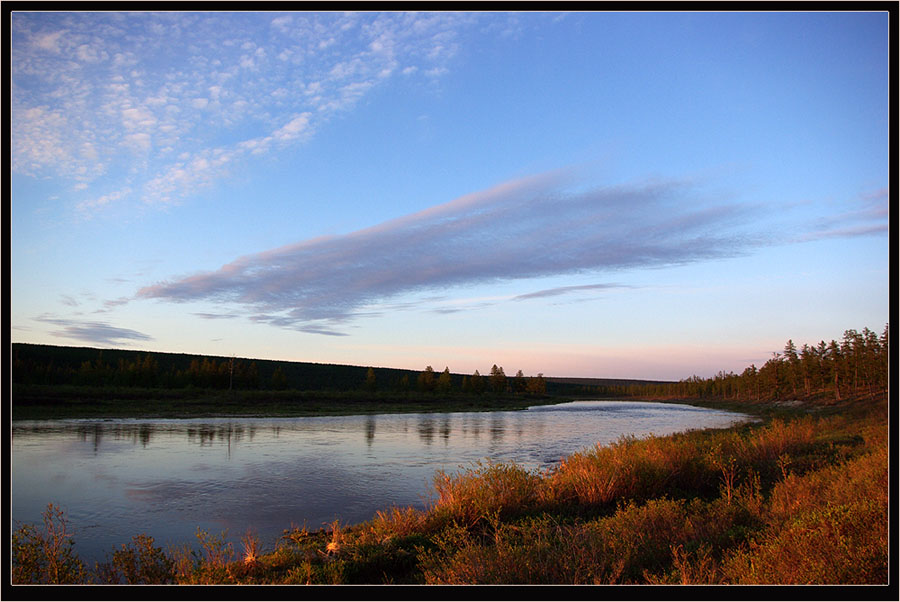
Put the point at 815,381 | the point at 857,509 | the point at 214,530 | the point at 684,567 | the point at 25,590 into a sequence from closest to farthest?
the point at 25,590 < the point at 684,567 < the point at 857,509 < the point at 214,530 < the point at 815,381

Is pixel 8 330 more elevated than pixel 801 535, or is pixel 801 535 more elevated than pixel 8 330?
pixel 8 330

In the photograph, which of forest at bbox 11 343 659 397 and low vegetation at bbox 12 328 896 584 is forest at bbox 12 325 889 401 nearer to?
forest at bbox 11 343 659 397

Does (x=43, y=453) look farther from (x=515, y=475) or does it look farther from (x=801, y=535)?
(x=801, y=535)

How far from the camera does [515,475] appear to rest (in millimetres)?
10984

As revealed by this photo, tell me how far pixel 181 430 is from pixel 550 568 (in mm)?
29787

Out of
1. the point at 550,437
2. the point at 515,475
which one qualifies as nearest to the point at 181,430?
the point at 550,437

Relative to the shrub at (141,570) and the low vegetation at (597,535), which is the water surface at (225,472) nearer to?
the low vegetation at (597,535)

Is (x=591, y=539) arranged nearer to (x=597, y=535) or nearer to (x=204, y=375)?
(x=597, y=535)

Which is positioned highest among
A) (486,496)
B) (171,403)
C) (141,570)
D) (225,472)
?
(486,496)

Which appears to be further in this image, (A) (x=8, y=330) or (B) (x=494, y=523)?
(B) (x=494, y=523)

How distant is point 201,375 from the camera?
70688mm

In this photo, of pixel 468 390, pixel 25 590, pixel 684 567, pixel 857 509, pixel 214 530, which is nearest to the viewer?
pixel 25 590

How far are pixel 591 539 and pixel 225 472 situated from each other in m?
14.0

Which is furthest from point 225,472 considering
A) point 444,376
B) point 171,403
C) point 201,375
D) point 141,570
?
point 444,376
